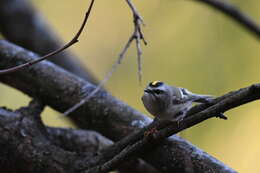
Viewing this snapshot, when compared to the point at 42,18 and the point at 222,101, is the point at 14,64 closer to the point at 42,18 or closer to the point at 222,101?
the point at 42,18

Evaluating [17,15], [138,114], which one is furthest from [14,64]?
[17,15]

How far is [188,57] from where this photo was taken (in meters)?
3.78

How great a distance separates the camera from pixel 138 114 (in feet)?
7.14

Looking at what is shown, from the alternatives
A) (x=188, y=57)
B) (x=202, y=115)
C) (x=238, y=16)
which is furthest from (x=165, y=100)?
(x=188, y=57)

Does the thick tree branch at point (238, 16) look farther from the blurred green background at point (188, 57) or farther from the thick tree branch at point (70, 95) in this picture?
the thick tree branch at point (70, 95)

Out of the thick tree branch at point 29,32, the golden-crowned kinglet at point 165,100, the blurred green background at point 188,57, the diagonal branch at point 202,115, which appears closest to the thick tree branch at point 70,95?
the golden-crowned kinglet at point 165,100

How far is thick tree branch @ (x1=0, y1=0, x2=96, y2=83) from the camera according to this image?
314 cm

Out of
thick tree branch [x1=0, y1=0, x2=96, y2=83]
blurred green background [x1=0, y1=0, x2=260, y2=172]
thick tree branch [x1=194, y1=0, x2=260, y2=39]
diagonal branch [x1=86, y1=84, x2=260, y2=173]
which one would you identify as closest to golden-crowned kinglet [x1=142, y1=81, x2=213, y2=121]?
diagonal branch [x1=86, y1=84, x2=260, y2=173]

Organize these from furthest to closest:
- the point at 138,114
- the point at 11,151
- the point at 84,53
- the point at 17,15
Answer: the point at 84,53 < the point at 17,15 < the point at 138,114 < the point at 11,151

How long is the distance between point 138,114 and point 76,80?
41 cm

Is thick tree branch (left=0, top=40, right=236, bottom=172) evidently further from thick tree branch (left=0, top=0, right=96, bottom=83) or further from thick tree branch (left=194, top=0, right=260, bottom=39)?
thick tree branch (left=194, top=0, right=260, bottom=39)

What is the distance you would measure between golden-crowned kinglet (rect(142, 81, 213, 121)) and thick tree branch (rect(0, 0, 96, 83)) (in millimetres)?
1238

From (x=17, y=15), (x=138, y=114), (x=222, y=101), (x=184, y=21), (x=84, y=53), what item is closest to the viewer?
(x=222, y=101)

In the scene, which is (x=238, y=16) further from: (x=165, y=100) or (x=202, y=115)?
(x=202, y=115)
